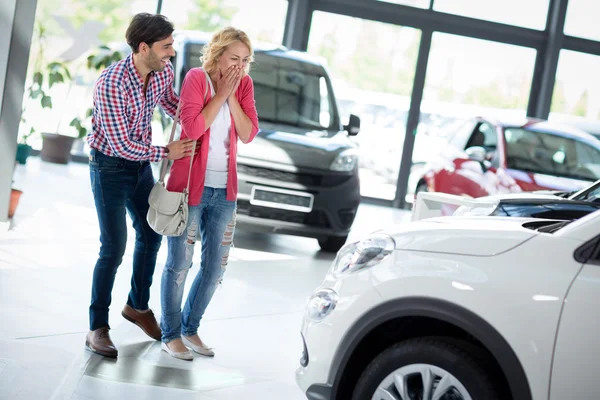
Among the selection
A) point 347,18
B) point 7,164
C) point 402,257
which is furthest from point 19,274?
point 347,18

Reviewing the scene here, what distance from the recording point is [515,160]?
892 cm

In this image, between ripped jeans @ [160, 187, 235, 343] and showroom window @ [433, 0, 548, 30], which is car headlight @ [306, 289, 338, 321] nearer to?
ripped jeans @ [160, 187, 235, 343]

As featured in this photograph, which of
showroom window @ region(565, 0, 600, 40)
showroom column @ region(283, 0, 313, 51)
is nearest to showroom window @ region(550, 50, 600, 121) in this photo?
showroom window @ region(565, 0, 600, 40)

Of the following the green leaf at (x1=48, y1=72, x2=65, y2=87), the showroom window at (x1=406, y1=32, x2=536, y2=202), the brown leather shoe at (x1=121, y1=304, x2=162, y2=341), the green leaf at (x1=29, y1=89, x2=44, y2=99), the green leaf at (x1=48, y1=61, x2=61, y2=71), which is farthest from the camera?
the showroom window at (x1=406, y1=32, x2=536, y2=202)

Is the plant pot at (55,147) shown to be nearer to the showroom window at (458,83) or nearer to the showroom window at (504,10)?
the showroom window at (458,83)

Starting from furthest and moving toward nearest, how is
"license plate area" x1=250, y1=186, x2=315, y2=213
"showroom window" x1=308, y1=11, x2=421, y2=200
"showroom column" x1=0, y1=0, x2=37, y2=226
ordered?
1. "showroom window" x1=308, y1=11, x2=421, y2=200
2. "license plate area" x1=250, y1=186, x2=315, y2=213
3. "showroom column" x1=0, y1=0, x2=37, y2=226

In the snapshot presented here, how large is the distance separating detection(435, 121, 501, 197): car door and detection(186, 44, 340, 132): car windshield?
1.46m

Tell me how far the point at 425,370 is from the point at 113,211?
1997 mm

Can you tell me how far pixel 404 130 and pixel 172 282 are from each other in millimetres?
10940

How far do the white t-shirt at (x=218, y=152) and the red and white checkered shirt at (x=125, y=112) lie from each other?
0.24m

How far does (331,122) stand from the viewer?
8.75 meters

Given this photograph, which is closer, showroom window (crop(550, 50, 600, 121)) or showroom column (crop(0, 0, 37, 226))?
showroom column (crop(0, 0, 37, 226))

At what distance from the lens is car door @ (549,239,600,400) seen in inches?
105

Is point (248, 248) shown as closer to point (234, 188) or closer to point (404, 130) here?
point (234, 188)
